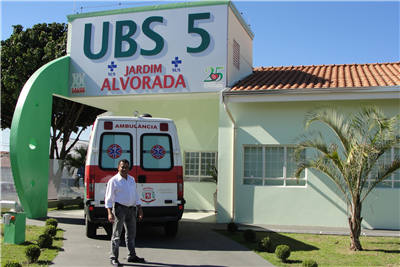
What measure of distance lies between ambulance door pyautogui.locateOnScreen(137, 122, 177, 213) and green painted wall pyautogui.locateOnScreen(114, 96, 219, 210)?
5901 millimetres

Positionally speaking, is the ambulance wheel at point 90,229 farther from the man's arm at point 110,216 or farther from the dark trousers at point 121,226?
the man's arm at point 110,216

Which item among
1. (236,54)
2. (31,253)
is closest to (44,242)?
(31,253)

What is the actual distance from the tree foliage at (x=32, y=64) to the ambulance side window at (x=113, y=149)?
9.73 m

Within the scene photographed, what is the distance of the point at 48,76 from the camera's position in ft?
38.3

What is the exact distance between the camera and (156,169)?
8070 millimetres

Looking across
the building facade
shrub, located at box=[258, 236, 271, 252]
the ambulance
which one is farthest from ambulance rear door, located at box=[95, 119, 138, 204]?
the building facade

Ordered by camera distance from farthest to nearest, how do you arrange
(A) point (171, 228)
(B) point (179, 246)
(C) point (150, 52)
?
(C) point (150, 52), (A) point (171, 228), (B) point (179, 246)

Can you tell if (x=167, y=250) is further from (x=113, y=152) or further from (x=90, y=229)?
(x=113, y=152)

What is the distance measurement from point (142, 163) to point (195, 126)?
6583 millimetres

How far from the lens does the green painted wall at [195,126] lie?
14164 mm

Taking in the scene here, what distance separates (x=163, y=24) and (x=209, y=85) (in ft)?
8.11

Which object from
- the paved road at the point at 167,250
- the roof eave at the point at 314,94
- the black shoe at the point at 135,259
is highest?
the roof eave at the point at 314,94

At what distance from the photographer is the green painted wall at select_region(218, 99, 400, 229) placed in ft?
32.9

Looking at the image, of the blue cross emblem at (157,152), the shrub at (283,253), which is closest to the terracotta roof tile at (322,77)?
the blue cross emblem at (157,152)
